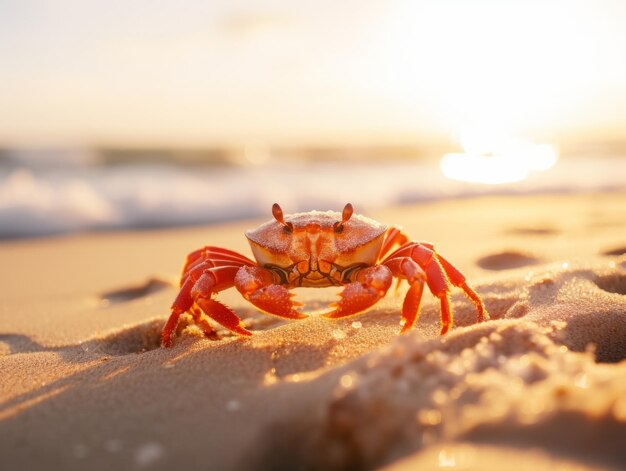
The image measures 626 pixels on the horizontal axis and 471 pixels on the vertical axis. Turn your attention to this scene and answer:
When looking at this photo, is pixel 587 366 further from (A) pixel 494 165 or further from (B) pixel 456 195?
(A) pixel 494 165

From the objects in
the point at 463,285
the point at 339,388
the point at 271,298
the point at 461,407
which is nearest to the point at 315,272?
the point at 271,298

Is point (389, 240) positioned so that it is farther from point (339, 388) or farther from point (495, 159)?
point (495, 159)

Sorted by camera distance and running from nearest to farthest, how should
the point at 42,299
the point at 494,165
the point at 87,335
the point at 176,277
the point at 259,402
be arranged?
the point at 259,402 → the point at 87,335 → the point at 42,299 → the point at 176,277 → the point at 494,165

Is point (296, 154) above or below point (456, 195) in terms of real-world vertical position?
above

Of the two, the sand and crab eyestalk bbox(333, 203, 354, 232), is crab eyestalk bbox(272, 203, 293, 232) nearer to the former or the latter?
crab eyestalk bbox(333, 203, 354, 232)

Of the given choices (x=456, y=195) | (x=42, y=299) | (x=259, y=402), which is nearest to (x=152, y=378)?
(x=259, y=402)
